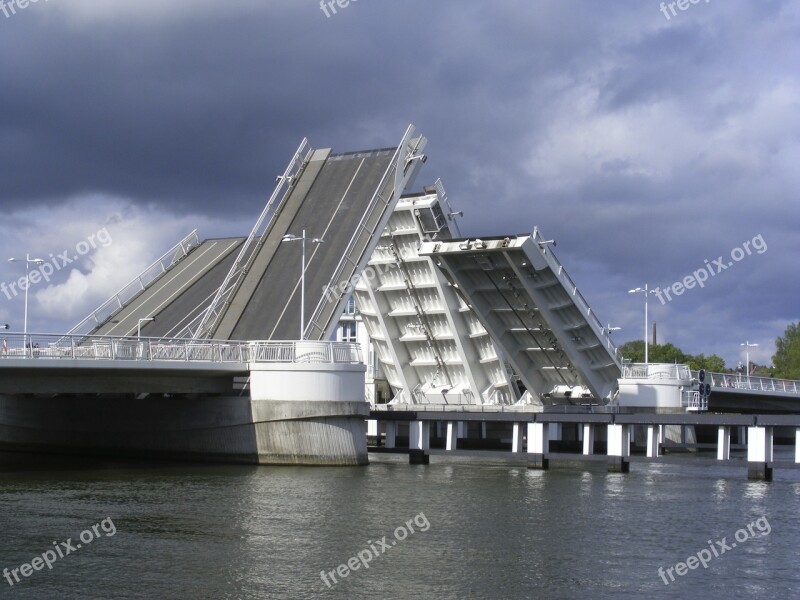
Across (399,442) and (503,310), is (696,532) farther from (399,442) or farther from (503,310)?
(399,442)

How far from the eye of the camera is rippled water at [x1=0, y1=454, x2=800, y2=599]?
57.8 ft

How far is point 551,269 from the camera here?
4053 centimetres

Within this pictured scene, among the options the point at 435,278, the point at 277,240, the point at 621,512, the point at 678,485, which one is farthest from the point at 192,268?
the point at 621,512

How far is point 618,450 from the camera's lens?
37.0 metres

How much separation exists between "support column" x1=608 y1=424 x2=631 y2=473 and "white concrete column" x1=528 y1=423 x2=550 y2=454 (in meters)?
2.29

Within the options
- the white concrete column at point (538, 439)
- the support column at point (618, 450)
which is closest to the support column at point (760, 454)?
the support column at point (618, 450)

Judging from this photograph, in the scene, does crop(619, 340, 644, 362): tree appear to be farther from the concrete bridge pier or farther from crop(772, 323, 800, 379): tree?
the concrete bridge pier

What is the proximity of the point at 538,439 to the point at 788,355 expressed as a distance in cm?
8509

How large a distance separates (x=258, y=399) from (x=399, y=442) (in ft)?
65.5

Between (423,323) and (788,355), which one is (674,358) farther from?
(423,323)

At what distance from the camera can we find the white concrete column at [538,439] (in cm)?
3812

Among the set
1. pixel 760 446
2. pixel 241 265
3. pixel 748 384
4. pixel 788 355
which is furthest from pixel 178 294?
pixel 788 355

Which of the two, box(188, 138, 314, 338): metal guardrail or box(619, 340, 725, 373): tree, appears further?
box(619, 340, 725, 373): tree

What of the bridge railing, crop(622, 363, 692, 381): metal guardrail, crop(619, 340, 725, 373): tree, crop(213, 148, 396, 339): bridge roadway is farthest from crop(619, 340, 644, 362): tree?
crop(213, 148, 396, 339): bridge roadway
